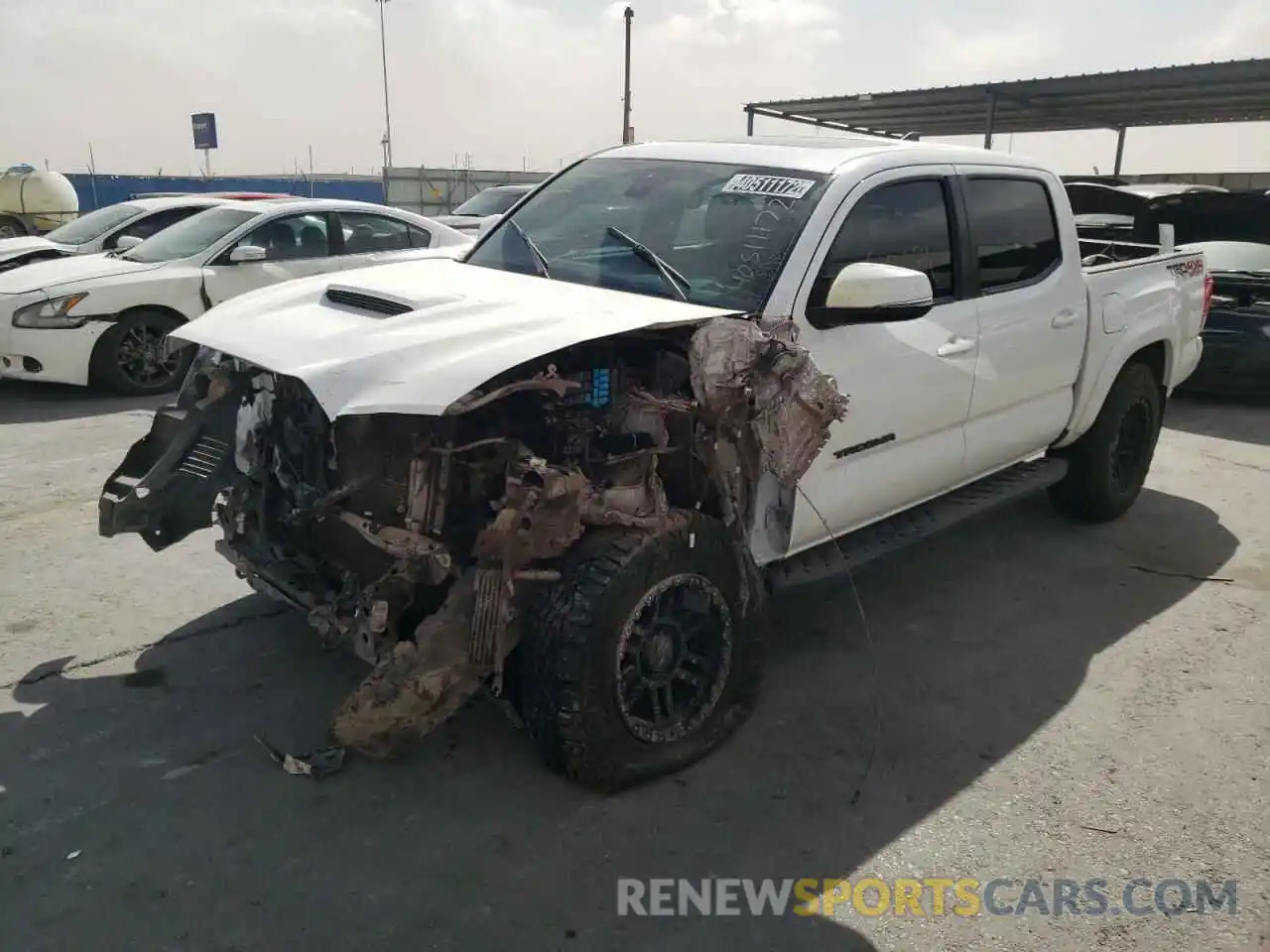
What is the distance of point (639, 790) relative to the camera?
3215mm

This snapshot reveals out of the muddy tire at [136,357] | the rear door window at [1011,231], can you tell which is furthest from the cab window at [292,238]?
the rear door window at [1011,231]

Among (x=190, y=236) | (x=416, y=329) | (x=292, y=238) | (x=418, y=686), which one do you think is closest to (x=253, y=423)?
(x=416, y=329)

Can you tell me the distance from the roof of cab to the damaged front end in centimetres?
92

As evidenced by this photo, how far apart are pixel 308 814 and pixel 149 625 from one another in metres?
1.61

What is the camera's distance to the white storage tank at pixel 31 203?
22.6m

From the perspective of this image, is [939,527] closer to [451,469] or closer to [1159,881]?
[1159,881]

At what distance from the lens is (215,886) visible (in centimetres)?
271

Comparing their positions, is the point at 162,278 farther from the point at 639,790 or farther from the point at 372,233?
the point at 639,790

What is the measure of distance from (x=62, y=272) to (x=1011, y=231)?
7535 millimetres

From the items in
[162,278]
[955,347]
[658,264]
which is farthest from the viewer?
[162,278]

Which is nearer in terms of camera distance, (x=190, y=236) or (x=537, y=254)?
(x=537, y=254)

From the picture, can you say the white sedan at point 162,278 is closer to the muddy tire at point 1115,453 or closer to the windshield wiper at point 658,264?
the windshield wiper at point 658,264

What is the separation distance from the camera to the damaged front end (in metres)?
2.93

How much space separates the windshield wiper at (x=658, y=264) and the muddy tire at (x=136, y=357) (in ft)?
17.6
